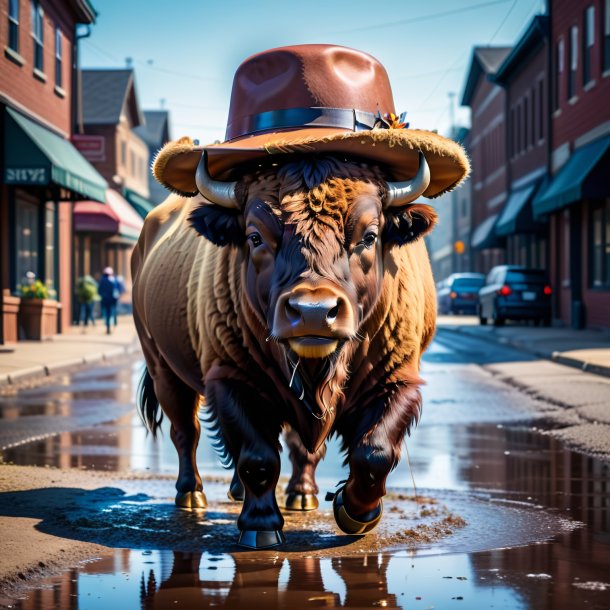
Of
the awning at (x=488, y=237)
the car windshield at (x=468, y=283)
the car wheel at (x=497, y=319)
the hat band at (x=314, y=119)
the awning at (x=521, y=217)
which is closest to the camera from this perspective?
the hat band at (x=314, y=119)

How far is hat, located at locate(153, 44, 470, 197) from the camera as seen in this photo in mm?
5918

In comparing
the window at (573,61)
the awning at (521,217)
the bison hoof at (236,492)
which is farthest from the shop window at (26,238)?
the bison hoof at (236,492)

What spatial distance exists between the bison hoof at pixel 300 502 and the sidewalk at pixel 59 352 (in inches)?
400

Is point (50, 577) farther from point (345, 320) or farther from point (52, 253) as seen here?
point (52, 253)

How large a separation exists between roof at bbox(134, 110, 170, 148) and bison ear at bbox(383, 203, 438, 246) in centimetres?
6189

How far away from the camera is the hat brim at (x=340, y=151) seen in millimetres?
5727

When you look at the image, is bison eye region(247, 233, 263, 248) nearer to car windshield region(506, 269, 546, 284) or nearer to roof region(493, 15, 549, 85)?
car windshield region(506, 269, 546, 284)

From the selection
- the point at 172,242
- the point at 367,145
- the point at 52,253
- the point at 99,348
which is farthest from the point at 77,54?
the point at 367,145

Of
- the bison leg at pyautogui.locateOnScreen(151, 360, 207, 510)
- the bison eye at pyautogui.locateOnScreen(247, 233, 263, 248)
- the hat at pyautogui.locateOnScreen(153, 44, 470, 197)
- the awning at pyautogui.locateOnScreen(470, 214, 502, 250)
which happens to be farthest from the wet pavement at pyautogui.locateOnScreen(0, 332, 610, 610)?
the awning at pyautogui.locateOnScreen(470, 214, 502, 250)

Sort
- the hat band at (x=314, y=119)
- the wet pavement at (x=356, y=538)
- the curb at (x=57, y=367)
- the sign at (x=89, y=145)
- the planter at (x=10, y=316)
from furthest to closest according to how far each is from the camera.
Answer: the sign at (x=89, y=145)
the planter at (x=10, y=316)
the curb at (x=57, y=367)
the hat band at (x=314, y=119)
the wet pavement at (x=356, y=538)

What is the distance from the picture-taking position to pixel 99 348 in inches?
941

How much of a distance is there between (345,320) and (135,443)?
5761 millimetres

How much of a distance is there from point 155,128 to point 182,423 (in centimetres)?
6331

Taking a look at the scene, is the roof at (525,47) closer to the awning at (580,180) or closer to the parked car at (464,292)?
the awning at (580,180)
